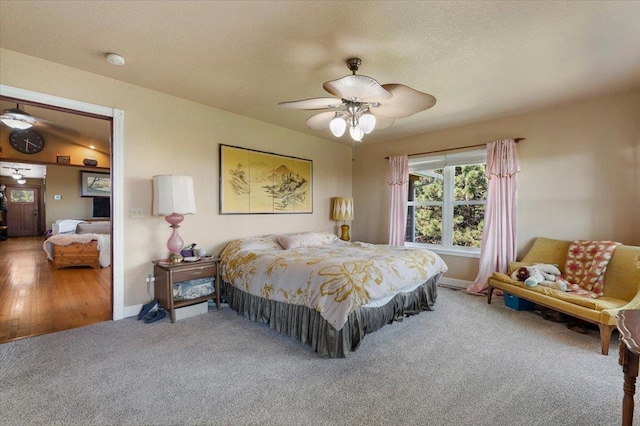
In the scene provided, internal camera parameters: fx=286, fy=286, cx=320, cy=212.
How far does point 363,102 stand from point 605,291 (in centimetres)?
312

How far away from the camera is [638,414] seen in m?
1.69

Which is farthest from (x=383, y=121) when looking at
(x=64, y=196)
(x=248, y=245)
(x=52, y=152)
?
(x=64, y=196)

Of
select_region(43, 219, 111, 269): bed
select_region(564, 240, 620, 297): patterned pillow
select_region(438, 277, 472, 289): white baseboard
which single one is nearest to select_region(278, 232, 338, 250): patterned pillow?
select_region(438, 277, 472, 289): white baseboard

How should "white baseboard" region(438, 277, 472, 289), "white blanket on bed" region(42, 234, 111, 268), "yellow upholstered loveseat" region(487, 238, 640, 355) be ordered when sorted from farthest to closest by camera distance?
"white blanket on bed" region(42, 234, 111, 268) → "white baseboard" region(438, 277, 472, 289) → "yellow upholstered loveseat" region(487, 238, 640, 355)

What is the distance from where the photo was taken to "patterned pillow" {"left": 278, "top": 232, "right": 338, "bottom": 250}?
3836 mm

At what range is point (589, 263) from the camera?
3.10 m

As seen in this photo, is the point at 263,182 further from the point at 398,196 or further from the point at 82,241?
the point at 82,241

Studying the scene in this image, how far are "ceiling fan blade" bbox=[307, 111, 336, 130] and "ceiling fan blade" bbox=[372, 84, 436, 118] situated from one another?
433mm

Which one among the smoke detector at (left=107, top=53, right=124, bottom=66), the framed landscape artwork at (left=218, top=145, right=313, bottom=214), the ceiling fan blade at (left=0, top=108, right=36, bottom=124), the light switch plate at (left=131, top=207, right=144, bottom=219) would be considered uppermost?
the smoke detector at (left=107, top=53, right=124, bottom=66)

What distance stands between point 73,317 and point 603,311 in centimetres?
508

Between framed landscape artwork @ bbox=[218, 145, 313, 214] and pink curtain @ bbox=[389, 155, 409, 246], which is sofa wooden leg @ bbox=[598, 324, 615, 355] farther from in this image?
framed landscape artwork @ bbox=[218, 145, 313, 214]

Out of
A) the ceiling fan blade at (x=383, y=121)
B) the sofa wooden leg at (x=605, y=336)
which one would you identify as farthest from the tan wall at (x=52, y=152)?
the sofa wooden leg at (x=605, y=336)

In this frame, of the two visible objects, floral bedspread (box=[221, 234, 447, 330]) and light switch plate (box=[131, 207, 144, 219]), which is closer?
floral bedspread (box=[221, 234, 447, 330])

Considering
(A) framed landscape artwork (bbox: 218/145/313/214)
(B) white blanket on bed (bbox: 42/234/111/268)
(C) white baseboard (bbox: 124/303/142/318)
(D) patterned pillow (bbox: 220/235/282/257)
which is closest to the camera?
(C) white baseboard (bbox: 124/303/142/318)
